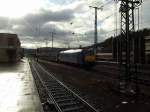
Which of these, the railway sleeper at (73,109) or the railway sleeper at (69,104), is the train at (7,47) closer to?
the railway sleeper at (69,104)

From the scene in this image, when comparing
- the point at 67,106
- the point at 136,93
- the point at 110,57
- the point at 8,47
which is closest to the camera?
the point at 67,106

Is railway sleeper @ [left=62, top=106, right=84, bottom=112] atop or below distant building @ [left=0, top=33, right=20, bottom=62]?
below

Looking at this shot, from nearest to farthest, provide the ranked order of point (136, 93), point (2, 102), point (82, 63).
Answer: point (2, 102), point (136, 93), point (82, 63)

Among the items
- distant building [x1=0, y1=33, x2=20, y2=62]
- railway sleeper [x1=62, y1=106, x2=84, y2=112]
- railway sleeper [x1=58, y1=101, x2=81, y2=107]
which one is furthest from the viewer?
distant building [x1=0, y1=33, x2=20, y2=62]

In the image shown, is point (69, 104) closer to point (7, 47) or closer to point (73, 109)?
point (73, 109)

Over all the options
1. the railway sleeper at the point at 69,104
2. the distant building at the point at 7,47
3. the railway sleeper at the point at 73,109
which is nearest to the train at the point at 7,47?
the distant building at the point at 7,47

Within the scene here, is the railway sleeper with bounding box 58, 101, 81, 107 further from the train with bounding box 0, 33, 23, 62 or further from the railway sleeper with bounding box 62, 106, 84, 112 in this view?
the train with bounding box 0, 33, 23, 62

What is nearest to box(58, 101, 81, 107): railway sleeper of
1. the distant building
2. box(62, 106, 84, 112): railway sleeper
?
box(62, 106, 84, 112): railway sleeper

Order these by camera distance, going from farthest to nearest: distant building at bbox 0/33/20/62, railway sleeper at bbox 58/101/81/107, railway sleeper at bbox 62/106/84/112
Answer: distant building at bbox 0/33/20/62, railway sleeper at bbox 58/101/81/107, railway sleeper at bbox 62/106/84/112

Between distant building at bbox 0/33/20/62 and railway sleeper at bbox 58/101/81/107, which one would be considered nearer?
railway sleeper at bbox 58/101/81/107

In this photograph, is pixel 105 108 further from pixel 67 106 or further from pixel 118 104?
pixel 67 106

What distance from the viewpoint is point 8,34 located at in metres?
63.4

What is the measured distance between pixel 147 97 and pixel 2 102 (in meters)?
7.39

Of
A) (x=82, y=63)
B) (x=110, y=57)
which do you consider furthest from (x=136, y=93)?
(x=110, y=57)
